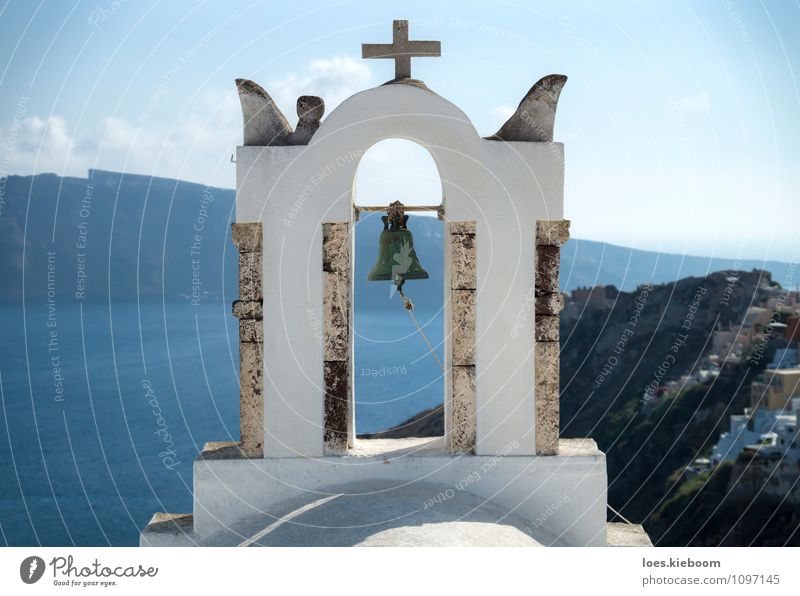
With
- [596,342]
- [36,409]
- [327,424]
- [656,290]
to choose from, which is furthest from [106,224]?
[327,424]

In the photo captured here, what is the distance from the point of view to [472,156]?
7.70m

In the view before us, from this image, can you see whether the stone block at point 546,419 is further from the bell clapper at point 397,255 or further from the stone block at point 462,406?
the bell clapper at point 397,255

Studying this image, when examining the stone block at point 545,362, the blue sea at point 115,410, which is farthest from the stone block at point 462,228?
the blue sea at point 115,410

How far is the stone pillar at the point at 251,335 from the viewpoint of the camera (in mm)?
7695

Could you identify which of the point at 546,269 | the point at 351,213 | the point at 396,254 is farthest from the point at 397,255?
the point at 546,269

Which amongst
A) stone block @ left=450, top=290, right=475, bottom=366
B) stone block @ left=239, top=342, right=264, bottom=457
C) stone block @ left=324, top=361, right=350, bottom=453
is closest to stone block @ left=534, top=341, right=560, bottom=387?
stone block @ left=450, top=290, right=475, bottom=366

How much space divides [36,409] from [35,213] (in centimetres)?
712

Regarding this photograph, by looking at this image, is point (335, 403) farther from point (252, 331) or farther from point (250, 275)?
point (250, 275)

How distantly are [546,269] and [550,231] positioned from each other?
11.3 inches

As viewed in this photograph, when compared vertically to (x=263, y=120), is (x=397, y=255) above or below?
below

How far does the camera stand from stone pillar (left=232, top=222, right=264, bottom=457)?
7.70m

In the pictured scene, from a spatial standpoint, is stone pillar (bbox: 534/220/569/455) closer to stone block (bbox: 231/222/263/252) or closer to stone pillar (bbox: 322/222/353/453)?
stone pillar (bbox: 322/222/353/453)

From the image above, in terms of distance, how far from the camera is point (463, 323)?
7781 mm
